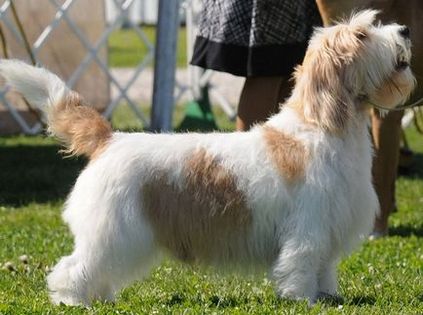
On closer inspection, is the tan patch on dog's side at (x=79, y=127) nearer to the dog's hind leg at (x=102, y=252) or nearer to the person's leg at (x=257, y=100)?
the dog's hind leg at (x=102, y=252)

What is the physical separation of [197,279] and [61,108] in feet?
3.89

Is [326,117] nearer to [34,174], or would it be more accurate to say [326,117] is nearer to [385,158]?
[385,158]

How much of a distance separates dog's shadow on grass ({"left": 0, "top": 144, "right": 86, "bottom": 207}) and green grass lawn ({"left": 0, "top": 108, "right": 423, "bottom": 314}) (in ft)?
0.12

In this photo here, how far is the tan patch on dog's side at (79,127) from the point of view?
5.00 metres

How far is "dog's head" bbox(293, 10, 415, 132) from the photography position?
491 cm

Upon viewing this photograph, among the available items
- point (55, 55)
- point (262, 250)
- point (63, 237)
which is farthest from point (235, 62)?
point (55, 55)

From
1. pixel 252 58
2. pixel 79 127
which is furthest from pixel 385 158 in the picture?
pixel 79 127

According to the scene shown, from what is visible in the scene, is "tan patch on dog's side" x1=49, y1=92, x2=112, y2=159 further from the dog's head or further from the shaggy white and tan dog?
the dog's head

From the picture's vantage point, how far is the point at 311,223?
4.91m

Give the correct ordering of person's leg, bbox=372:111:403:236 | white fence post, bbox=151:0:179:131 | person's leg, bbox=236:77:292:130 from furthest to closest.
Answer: white fence post, bbox=151:0:179:131
person's leg, bbox=372:111:403:236
person's leg, bbox=236:77:292:130

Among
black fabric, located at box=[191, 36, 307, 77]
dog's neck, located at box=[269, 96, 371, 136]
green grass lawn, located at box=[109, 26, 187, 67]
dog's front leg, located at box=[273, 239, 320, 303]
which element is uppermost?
dog's neck, located at box=[269, 96, 371, 136]

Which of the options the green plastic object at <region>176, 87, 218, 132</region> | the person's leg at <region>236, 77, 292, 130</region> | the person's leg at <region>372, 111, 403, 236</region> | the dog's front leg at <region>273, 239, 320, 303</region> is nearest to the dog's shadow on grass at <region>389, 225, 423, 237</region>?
the person's leg at <region>372, 111, 403, 236</region>

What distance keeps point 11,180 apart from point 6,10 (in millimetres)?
1804

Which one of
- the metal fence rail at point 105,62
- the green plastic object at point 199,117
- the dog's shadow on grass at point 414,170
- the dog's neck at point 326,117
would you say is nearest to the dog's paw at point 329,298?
the dog's neck at point 326,117
